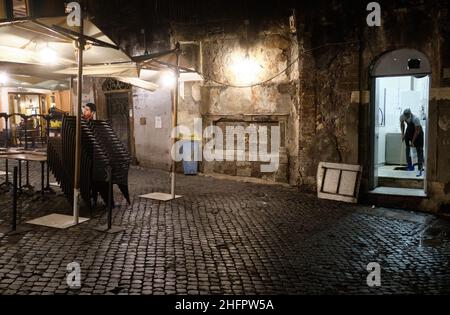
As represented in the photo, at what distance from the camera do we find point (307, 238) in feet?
23.6

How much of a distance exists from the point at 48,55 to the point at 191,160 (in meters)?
6.04

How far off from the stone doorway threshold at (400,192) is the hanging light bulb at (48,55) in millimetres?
7897

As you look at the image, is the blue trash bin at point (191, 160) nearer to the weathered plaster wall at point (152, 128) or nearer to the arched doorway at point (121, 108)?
the weathered plaster wall at point (152, 128)

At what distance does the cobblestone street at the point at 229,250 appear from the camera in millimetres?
5207

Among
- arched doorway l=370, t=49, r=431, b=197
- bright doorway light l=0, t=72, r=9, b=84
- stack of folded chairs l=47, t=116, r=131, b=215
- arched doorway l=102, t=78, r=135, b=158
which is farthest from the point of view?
arched doorway l=102, t=78, r=135, b=158

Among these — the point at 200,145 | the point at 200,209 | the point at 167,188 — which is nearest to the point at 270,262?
the point at 200,209

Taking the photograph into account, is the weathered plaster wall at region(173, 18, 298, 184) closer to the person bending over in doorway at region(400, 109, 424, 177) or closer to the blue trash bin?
the blue trash bin

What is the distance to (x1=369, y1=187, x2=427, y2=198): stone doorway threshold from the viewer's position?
31.8 feet

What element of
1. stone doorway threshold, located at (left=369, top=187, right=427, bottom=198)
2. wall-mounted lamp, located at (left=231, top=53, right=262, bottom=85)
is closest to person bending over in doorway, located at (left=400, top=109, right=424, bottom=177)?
stone doorway threshold, located at (left=369, top=187, right=427, bottom=198)

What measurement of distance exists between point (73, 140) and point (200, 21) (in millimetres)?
6775

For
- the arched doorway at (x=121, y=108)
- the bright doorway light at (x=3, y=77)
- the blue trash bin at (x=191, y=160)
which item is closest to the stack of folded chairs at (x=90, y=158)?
the bright doorway light at (x=3, y=77)

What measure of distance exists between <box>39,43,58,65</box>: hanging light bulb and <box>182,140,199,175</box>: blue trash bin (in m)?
5.52

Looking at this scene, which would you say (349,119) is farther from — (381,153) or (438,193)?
(381,153)
